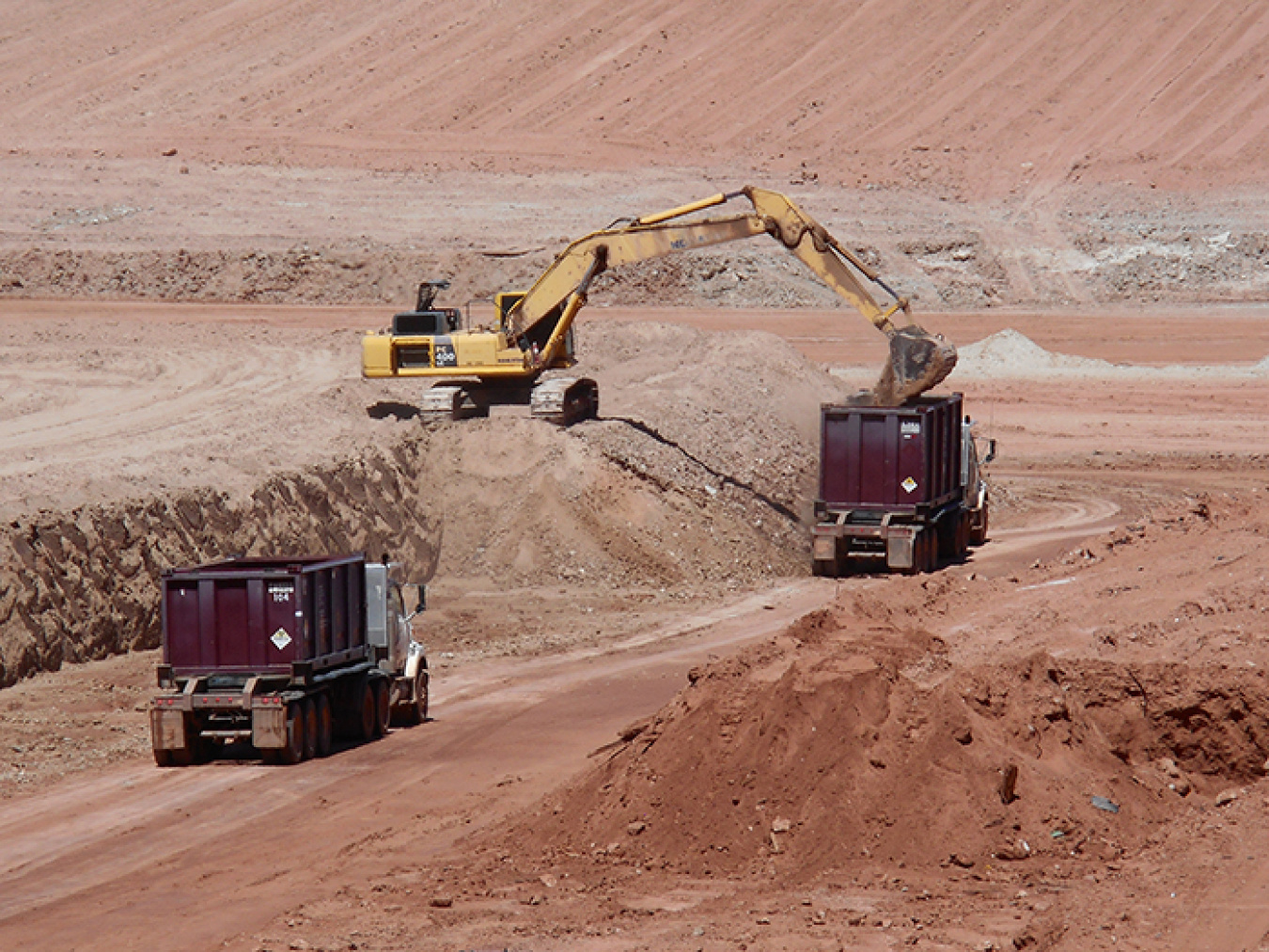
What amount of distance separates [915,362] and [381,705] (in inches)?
469

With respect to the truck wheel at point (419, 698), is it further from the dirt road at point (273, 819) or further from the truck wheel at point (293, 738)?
the truck wheel at point (293, 738)

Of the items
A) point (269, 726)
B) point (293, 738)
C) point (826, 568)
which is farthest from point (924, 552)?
point (269, 726)

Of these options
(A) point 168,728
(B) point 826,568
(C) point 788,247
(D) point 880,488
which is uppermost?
(C) point 788,247

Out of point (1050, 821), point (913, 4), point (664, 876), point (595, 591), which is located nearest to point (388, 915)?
point (664, 876)

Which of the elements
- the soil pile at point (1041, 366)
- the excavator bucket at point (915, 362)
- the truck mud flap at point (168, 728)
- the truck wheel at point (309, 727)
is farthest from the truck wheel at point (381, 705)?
the soil pile at point (1041, 366)

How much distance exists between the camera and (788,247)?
91.4 feet

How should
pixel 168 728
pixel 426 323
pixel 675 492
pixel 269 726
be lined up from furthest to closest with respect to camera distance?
1. pixel 426 323
2. pixel 675 492
3. pixel 168 728
4. pixel 269 726

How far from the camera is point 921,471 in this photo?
88.5ft

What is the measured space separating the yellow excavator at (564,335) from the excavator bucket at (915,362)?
14mm

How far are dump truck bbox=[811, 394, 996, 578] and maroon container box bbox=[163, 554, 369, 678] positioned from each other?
1155 cm

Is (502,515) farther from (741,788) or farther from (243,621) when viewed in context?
(741,788)

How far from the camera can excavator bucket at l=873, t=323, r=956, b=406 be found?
27.7 metres

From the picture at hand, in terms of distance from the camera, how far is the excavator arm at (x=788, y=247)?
2777 cm

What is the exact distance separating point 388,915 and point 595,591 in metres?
14.4
